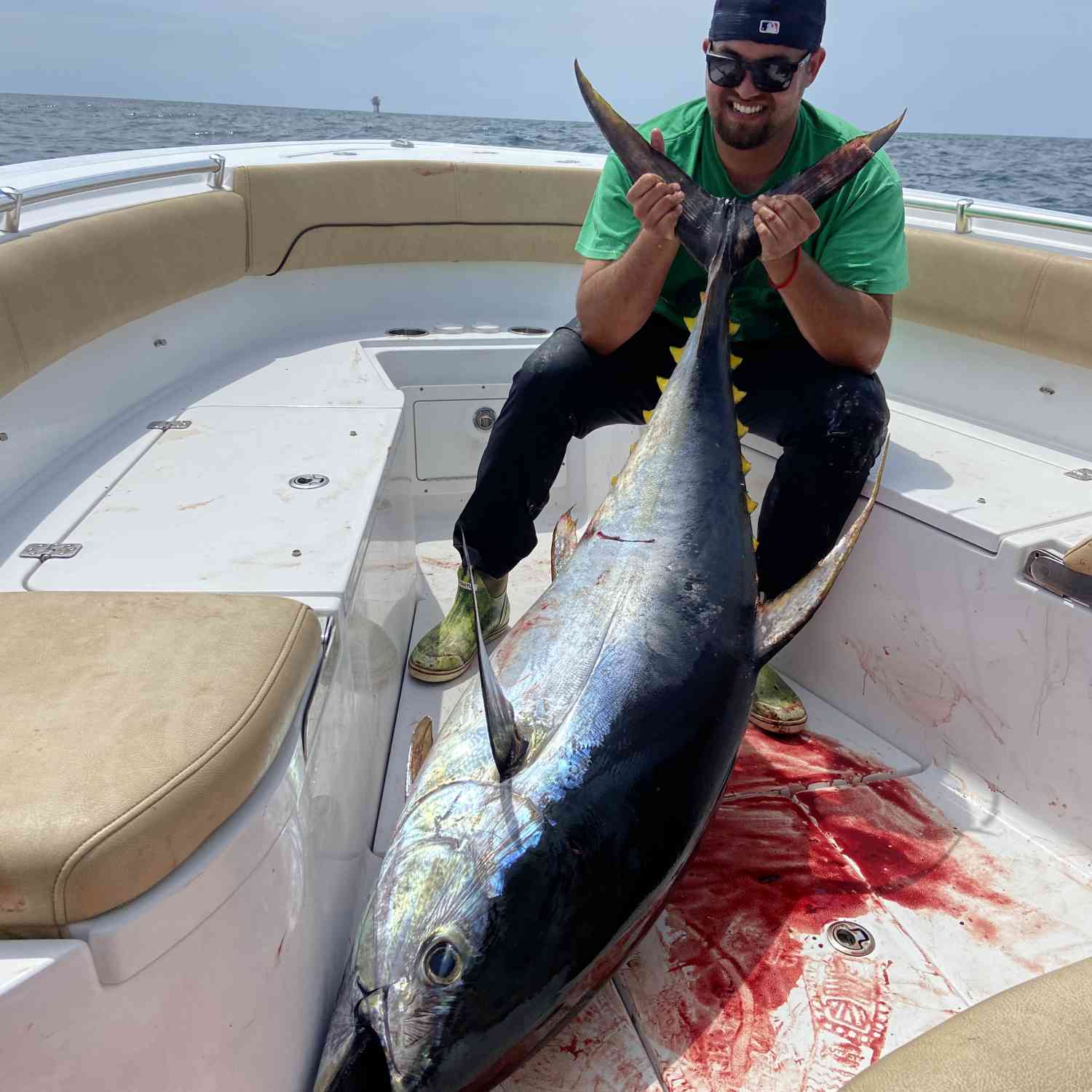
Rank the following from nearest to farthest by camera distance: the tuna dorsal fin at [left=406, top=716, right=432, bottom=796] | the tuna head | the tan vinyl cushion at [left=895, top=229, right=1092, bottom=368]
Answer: the tuna head → the tuna dorsal fin at [left=406, top=716, right=432, bottom=796] → the tan vinyl cushion at [left=895, top=229, right=1092, bottom=368]

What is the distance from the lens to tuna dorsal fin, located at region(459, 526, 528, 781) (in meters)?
1.21

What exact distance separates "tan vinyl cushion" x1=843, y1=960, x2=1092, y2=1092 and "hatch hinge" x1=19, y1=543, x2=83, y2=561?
1.41 metres

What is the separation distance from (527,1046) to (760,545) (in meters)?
1.20

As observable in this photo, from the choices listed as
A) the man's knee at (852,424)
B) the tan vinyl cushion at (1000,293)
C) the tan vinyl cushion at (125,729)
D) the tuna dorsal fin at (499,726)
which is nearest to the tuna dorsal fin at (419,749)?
the tuna dorsal fin at (499,726)

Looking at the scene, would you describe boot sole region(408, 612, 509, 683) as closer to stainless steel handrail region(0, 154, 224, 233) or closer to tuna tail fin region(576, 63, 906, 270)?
tuna tail fin region(576, 63, 906, 270)

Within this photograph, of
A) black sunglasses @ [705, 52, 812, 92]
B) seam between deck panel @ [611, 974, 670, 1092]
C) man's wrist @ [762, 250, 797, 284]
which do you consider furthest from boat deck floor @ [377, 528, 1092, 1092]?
black sunglasses @ [705, 52, 812, 92]

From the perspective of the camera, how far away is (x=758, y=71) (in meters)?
1.94

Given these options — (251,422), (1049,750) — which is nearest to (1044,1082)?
(1049,750)

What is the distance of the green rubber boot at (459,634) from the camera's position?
2170 mm

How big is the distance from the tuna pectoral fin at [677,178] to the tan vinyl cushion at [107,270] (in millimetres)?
1250

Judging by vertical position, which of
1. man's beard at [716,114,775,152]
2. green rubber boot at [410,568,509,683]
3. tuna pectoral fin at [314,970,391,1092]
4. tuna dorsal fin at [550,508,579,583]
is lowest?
green rubber boot at [410,568,509,683]

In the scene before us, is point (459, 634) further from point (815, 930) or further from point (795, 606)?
point (815, 930)

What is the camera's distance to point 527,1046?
1.13 metres

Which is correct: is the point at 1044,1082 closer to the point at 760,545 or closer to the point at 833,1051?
the point at 833,1051
